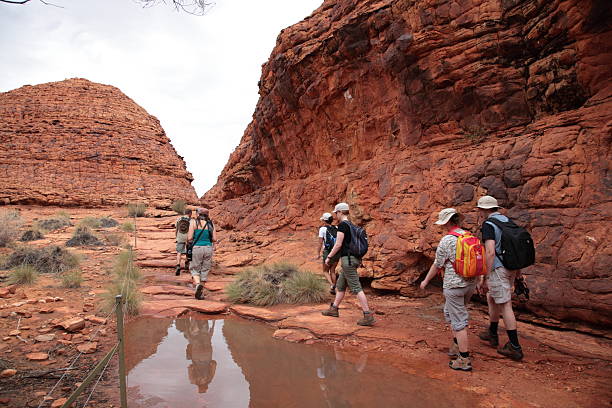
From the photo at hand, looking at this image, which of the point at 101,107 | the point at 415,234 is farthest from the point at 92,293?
the point at 101,107

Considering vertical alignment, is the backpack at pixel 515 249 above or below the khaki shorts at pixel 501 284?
above

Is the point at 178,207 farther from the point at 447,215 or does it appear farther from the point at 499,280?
the point at 499,280

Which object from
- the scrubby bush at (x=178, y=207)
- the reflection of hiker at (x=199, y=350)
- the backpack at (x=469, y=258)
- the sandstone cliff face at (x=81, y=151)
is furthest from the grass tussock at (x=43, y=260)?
the sandstone cliff face at (x=81, y=151)

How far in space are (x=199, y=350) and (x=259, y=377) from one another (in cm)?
115

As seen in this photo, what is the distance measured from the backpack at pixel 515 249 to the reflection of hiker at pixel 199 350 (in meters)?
3.52

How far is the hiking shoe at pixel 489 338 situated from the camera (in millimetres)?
4082

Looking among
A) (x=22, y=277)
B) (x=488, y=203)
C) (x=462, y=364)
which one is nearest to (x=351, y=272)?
(x=462, y=364)

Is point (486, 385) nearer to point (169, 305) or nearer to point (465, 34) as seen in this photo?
point (169, 305)

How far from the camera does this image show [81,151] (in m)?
27.3

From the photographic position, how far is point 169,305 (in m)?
5.95

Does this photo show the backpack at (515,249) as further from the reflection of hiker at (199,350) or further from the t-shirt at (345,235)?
the reflection of hiker at (199,350)

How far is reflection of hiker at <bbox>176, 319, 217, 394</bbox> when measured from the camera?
3.37 meters

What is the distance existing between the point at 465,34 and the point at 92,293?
8.86 meters

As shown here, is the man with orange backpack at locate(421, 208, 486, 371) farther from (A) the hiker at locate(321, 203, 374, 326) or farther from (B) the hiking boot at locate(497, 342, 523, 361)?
(A) the hiker at locate(321, 203, 374, 326)
